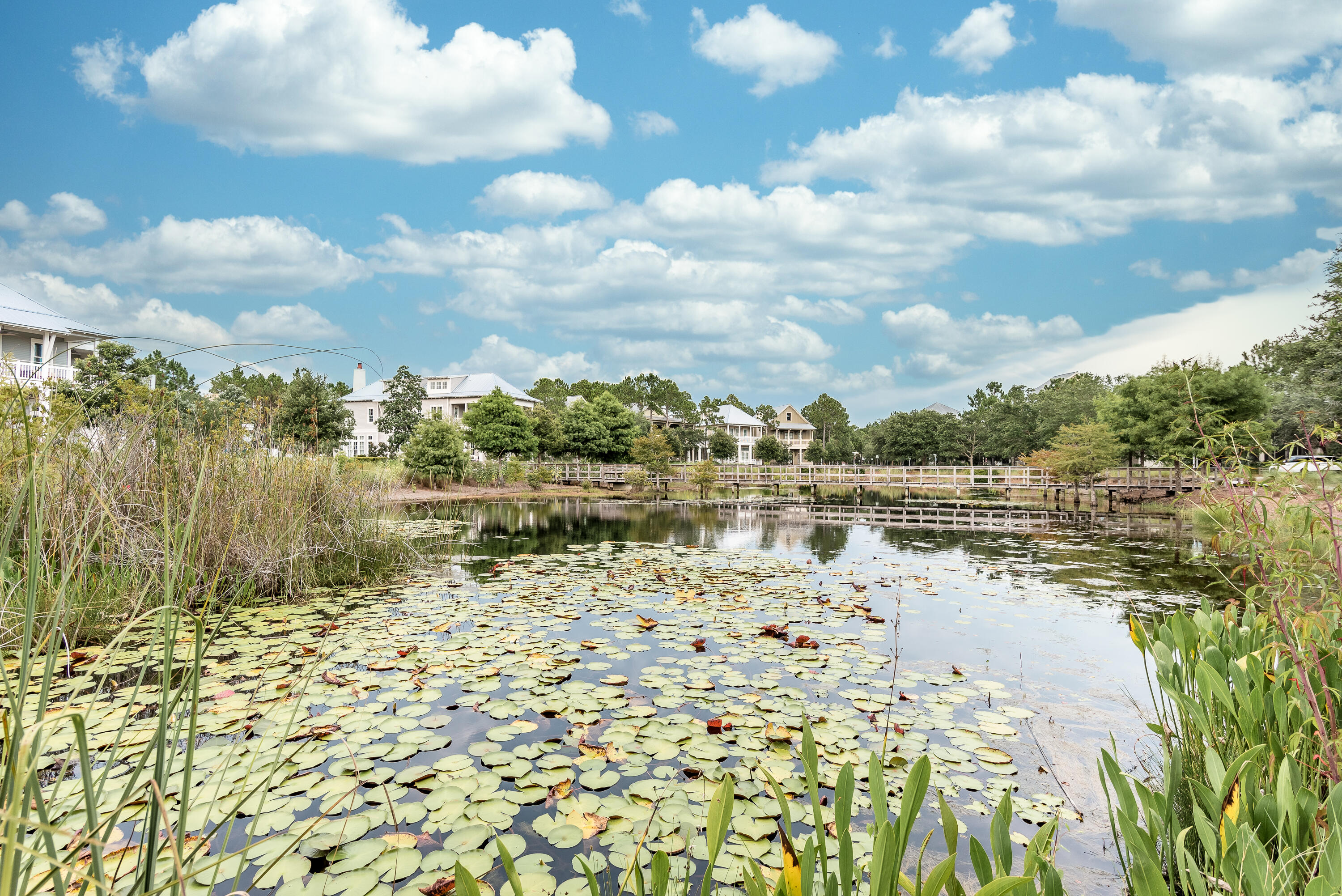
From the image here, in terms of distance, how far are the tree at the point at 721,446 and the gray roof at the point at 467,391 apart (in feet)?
49.0

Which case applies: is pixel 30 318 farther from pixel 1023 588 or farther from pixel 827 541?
pixel 1023 588

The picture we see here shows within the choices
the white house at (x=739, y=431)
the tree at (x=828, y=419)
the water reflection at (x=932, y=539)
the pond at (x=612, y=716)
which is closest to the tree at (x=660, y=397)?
the white house at (x=739, y=431)

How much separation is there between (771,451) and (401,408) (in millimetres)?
28428

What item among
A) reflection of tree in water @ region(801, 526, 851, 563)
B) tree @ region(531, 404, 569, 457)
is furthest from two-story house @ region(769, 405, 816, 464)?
reflection of tree in water @ region(801, 526, 851, 563)

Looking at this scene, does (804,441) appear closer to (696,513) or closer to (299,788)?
(696,513)

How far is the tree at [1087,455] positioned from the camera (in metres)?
26.5

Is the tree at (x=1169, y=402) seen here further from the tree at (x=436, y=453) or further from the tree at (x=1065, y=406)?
the tree at (x=436, y=453)

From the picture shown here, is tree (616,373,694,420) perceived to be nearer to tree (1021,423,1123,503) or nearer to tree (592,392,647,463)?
tree (592,392,647,463)

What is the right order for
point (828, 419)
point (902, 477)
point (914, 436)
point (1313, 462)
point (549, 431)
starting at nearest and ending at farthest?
A: point (1313, 462) < point (902, 477) < point (549, 431) < point (914, 436) < point (828, 419)

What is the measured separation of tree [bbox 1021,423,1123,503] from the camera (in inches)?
1042

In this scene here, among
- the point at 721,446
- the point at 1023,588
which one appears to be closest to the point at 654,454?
the point at 721,446

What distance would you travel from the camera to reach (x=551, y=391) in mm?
67625

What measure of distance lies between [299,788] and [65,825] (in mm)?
807

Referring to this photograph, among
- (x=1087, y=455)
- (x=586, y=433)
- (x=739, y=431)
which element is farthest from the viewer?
(x=739, y=431)
